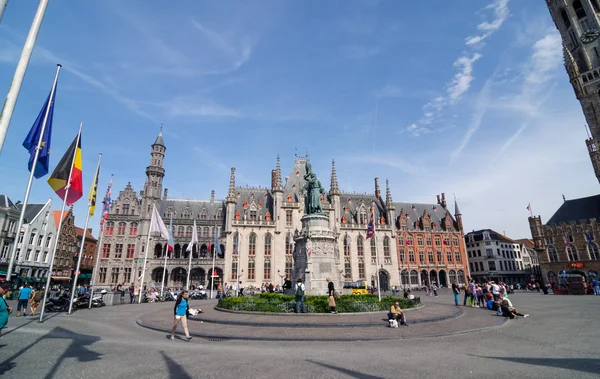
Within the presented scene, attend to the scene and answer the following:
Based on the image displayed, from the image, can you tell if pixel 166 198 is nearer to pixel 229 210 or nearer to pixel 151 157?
pixel 151 157

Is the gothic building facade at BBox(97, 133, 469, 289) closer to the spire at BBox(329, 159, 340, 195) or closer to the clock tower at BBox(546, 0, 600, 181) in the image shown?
the spire at BBox(329, 159, 340, 195)

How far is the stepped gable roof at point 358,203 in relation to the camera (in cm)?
5534

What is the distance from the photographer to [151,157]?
5050 centimetres

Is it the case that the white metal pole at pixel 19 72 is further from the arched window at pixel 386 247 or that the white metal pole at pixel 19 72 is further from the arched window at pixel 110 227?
the arched window at pixel 386 247

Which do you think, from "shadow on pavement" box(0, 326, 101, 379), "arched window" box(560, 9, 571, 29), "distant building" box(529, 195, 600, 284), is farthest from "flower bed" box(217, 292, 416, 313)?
"arched window" box(560, 9, 571, 29)

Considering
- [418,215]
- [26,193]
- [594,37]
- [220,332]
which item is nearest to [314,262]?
[220,332]

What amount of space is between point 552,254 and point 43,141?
→ 235 feet

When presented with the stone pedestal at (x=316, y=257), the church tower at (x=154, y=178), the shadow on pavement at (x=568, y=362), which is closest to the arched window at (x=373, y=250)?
the stone pedestal at (x=316, y=257)

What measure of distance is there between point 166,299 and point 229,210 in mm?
18097

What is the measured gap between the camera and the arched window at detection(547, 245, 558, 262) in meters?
52.5

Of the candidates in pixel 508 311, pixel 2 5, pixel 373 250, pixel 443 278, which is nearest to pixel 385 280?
pixel 373 250

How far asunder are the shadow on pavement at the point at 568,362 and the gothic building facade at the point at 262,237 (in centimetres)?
3518

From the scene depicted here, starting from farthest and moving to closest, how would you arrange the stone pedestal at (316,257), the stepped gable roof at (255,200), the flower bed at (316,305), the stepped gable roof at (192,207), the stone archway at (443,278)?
the stone archway at (443,278), the stepped gable roof at (192,207), the stepped gable roof at (255,200), the stone pedestal at (316,257), the flower bed at (316,305)

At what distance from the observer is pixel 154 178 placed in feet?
161
